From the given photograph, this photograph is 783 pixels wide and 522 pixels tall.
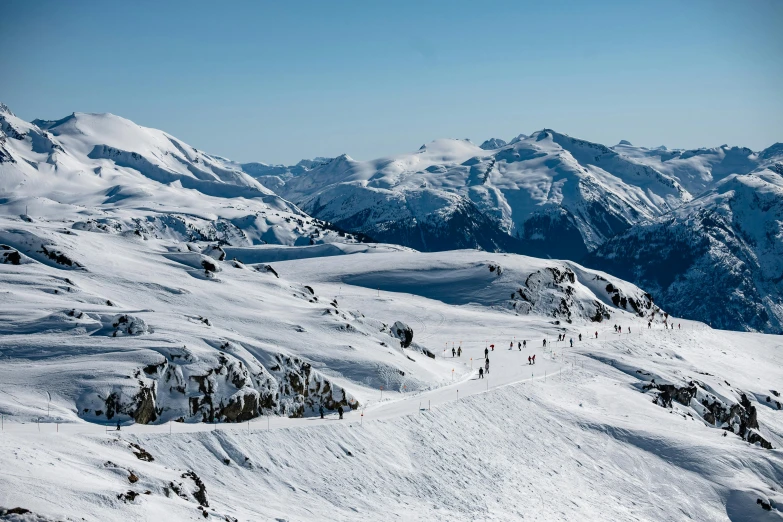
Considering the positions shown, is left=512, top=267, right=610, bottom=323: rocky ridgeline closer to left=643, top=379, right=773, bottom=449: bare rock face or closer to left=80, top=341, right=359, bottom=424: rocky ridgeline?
left=643, top=379, right=773, bottom=449: bare rock face

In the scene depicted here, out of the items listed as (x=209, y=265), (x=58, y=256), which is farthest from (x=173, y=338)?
(x=209, y=265)

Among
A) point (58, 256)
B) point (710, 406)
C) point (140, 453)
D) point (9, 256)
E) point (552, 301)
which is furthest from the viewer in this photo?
point (552, 301)

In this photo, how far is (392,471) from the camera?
156 feet

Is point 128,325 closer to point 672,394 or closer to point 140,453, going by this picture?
point 140,453

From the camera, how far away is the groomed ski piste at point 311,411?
3891 centimetres

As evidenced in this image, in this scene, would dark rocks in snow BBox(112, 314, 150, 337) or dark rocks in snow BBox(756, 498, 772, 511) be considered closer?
dark rocks in snow BBox(112, 314, 150, 337)

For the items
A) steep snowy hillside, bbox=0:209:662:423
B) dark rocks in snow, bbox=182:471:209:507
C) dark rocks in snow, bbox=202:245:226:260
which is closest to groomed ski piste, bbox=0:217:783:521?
dark rocks in snow, bbox=182:471:209:507

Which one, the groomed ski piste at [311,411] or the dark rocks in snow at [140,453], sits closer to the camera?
the dark rocks in snow at [140,453]

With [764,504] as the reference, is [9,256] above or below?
above

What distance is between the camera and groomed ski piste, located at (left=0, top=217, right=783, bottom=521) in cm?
3891

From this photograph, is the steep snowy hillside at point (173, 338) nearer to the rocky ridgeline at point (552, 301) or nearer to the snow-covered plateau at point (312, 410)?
the snow-covered plateau at point (312, 410)

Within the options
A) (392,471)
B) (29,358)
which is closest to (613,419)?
(392,471)

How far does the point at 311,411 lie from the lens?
182 ft

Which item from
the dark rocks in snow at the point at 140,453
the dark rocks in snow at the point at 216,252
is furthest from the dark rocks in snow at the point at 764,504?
the dark rocks in snow at the point at 216,252
